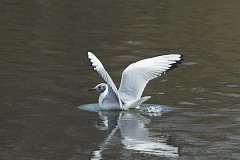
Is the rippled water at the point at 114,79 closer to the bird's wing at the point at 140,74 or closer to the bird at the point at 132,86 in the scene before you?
the bird at the point at 132,86

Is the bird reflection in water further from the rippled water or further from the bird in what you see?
the bird

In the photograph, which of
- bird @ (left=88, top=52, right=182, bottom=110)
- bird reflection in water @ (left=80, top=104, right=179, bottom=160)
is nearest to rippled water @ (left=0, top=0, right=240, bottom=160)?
bird reflection in water @ (left=80, top=104, right=179, bottom=160)

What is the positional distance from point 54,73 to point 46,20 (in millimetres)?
8967

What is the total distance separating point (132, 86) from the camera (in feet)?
43.1

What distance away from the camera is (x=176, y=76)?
52.9ft

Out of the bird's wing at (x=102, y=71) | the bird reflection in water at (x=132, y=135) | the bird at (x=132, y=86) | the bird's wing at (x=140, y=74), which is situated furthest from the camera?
the bird's wing at (x=140, y=74)

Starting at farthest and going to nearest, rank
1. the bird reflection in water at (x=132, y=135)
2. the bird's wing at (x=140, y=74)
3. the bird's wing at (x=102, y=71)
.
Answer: the bird's wing at (x=140, y=74)
the bird's wing at (x=102, y=71)
the bird reflection in water at (x=132, y=135)

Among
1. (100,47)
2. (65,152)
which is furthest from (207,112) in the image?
(100,47)

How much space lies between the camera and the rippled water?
413 inches

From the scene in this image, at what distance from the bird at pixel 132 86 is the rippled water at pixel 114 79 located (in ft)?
0.62

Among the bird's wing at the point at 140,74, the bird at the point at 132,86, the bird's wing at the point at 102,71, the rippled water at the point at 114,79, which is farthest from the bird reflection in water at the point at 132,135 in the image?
the bird's wing at the point at 102,71

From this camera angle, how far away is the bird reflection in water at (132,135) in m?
10.2

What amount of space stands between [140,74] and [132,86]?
0.92ft

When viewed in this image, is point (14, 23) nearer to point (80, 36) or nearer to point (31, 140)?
→ point (80, 36)
